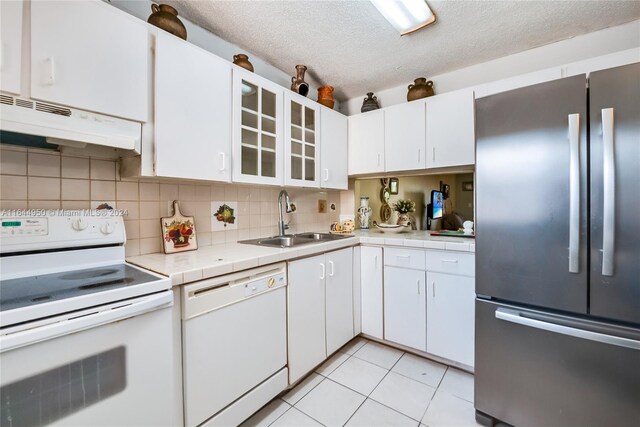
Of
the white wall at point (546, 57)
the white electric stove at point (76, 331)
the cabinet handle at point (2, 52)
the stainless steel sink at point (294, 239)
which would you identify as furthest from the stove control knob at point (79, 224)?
the white wall at point (546, 57)

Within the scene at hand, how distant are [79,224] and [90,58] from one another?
0.70 meters

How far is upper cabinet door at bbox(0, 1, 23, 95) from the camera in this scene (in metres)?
0.86

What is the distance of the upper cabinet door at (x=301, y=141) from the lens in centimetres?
193

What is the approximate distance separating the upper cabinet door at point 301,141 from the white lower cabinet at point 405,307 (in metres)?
1.01

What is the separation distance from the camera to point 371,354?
2.04 meters

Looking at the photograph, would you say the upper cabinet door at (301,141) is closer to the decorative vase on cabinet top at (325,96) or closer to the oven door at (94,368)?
the decorative vase on cabinet top at (325,96)

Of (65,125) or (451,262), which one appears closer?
(65,125)

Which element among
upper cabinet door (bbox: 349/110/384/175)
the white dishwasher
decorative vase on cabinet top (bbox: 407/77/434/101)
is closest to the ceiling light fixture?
decorative vase on cabinet top (bbox: 407/77/434/101)

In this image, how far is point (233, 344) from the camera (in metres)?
1.27

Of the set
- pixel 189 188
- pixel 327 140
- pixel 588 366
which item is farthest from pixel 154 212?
pixel 588 366

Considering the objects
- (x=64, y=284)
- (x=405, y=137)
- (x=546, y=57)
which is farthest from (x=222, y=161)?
(x=546, y=57)

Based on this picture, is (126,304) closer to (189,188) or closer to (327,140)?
(189,188)

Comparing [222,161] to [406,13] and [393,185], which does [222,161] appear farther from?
[393,185]

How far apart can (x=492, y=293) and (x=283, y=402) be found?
1.34 m
